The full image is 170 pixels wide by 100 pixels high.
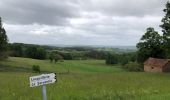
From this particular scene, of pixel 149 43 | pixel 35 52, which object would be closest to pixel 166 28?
pixel 149 43

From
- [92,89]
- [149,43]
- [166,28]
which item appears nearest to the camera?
[92,89]

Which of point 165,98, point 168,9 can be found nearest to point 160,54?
point 168,9

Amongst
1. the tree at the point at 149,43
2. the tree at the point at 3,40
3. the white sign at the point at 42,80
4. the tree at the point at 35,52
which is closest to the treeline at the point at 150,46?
the tree at the point at 149,43

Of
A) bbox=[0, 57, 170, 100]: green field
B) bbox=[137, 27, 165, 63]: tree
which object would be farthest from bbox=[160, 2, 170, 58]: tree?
bbox=[137, 27, 165, 63]: tree

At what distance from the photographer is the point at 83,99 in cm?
1372

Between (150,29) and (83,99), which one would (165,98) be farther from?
(150,29)

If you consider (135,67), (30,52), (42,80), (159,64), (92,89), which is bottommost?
(135,67)

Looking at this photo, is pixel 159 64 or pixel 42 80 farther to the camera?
pixel 159 64

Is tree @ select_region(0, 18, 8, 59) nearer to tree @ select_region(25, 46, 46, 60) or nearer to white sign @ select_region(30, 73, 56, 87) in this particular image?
tree @ select_region(25, 46, 46, 60)

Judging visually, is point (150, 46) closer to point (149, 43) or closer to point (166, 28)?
point (149, 43)

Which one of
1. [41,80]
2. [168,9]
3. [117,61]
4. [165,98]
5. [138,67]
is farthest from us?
[117,61]

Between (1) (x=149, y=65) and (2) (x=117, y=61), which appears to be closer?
(1) (x=149, y=65)

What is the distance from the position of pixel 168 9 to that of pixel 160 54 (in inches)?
1332

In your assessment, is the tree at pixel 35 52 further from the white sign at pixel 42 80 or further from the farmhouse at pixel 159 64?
the white sign at pixel 42 80
